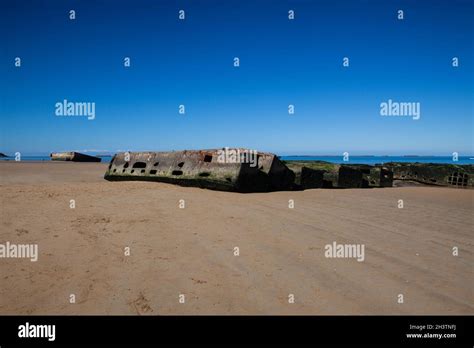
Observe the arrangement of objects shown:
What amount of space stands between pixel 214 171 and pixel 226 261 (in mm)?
6068

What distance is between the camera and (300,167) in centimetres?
1150

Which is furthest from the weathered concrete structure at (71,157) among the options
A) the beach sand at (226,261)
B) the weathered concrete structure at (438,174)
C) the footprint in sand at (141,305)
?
the footprint in sand at (141,305)

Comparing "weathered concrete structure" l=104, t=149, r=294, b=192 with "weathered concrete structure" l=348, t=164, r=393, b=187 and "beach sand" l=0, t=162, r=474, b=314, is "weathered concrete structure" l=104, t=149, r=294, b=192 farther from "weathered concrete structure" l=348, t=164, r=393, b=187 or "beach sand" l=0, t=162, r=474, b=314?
"weathered concrete structure" l=348, t=164, r=393, b=187

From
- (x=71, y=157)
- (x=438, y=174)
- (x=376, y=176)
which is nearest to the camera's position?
(x=376, y=176)

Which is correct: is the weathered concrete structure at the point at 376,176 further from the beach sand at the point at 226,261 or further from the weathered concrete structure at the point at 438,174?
the beach sand at the point at 226,261

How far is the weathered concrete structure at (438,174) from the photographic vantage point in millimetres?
14367

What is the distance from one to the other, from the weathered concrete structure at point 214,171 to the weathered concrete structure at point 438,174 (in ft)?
26.2

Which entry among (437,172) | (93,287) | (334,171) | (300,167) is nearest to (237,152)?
(300,167)

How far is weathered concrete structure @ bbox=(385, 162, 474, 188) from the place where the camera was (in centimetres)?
1437

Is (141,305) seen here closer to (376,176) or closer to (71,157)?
(376,176)

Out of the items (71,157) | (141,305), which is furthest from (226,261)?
(71,157)

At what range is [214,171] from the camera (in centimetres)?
983
